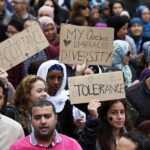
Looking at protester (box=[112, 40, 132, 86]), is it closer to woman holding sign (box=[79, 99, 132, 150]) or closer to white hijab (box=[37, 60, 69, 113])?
white hijab (box=[37, 60, 69, 113])

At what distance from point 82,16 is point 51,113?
609 cm

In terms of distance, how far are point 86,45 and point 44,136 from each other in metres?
2.27

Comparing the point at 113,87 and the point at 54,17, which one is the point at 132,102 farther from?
the point at 54,17

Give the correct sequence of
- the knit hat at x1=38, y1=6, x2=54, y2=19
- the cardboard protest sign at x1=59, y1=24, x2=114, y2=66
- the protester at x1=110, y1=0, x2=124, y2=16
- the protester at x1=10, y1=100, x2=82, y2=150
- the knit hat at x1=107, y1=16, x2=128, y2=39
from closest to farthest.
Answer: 1. the protester at x1=10, y1=100, x2=82, y2=150
2. the cardboard protest sign at x1=59, y1=24, x2=114, y2=66
3. the knit hat at x1=107, y1=16, x2=128, y2=39
4. the knit hat at x1=38, y1=6, x2=54, y2=19
5. the protester at x1=110, y1=0, x2=124, y2=16

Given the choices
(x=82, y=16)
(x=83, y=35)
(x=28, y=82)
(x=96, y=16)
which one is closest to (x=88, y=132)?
(x=28, y=82)

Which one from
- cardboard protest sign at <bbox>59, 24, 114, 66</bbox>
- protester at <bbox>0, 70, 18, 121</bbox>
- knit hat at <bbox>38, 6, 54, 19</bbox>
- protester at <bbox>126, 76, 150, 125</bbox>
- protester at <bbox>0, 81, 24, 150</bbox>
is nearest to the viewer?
protester at <bbox>0, 81, 24, 150</bbox>

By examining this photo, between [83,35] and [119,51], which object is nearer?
[83,35]

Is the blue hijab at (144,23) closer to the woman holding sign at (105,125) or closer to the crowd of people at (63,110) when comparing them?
the crowd of people at (63,110)

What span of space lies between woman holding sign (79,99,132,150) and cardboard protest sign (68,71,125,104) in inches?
4.9

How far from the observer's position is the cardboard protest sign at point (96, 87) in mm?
7145

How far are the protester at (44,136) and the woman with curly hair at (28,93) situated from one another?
2.51 feet

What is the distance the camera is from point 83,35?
27.9ft

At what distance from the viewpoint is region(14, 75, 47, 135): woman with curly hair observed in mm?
7273

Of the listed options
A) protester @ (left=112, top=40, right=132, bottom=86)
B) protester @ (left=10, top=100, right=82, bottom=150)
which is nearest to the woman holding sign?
protester @ (left=10, top=100, right=82, bottom=150)
